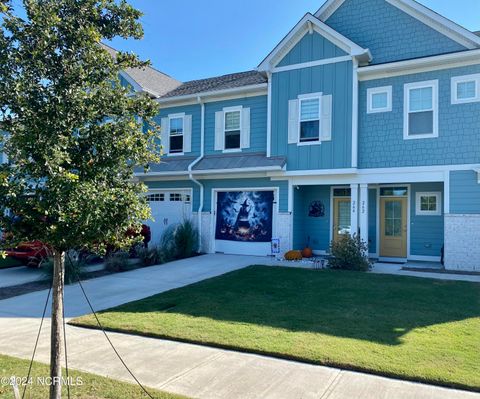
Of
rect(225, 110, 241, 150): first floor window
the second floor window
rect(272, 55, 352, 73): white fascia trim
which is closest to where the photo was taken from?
rect(272, 55, 352, 73): white fascia trim

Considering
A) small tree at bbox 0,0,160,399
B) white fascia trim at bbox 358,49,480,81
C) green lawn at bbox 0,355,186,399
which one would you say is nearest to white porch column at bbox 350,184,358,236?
white fascia trim at bbox 358,49,480,81

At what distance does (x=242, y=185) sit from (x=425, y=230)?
21.9ft

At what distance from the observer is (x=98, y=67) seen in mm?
3979

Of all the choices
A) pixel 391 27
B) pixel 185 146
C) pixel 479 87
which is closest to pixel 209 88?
pixel 185 146

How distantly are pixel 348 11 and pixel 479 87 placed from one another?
528cm

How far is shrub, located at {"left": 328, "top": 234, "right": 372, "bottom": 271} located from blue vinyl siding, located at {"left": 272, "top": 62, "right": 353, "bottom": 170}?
266 cm

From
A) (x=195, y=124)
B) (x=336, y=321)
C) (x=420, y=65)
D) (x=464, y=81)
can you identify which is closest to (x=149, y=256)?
(x=195, y=124)

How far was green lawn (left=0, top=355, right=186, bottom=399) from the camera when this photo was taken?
173 inches

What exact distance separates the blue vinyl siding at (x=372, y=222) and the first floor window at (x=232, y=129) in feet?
17.7

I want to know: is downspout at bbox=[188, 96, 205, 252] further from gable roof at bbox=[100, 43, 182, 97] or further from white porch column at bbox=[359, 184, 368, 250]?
white porch column at bbox=[359, 184, 368, 250]

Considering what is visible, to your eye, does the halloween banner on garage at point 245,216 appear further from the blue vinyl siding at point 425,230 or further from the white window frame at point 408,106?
the white window frame at point 408,106

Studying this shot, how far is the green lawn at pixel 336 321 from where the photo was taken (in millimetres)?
5270

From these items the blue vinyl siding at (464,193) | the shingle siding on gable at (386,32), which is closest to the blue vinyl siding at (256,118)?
the shingle siding on gable at (386,32)

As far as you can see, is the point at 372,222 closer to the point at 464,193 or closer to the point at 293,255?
the point at 293,255
